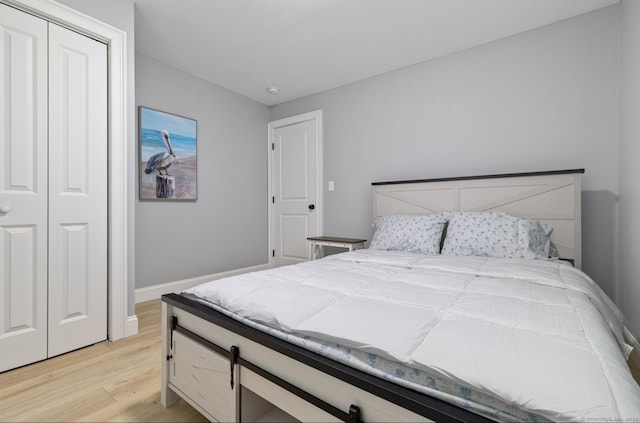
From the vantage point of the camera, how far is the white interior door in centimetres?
380

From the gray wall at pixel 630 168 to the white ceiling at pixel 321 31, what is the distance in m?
0.42

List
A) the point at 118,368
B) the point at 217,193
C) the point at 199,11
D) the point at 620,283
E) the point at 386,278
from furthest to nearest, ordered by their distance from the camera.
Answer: the point at 217,193
the point at 199,11
the point at 620,283
the point at 118,368
the point at 386,278

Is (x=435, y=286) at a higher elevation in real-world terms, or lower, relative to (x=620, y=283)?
higher

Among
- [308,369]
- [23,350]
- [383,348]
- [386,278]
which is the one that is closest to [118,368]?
[23,350]

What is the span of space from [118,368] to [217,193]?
2160 millimetres

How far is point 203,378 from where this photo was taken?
1.23 metres

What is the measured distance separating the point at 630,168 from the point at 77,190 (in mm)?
3642

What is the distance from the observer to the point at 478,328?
84 cm

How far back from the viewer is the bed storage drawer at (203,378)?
1.13 metres

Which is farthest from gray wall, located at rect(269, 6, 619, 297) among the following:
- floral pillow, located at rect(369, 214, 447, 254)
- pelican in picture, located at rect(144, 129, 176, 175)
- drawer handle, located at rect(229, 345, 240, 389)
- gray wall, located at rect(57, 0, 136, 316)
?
drawer handle, located at rect(229, 345, 240, 389)

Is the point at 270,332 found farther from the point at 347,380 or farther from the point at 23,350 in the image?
the point at 23,350

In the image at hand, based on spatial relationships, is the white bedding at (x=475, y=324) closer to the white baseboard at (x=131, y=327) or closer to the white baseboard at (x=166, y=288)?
the white baseboard at (x=131, y=327)

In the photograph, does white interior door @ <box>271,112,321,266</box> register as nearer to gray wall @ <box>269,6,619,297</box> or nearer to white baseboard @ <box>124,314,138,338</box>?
gray wall @ <box>269,6,619,297</box>

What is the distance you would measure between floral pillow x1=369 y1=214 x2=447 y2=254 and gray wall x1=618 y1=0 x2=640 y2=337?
112 centimetres
